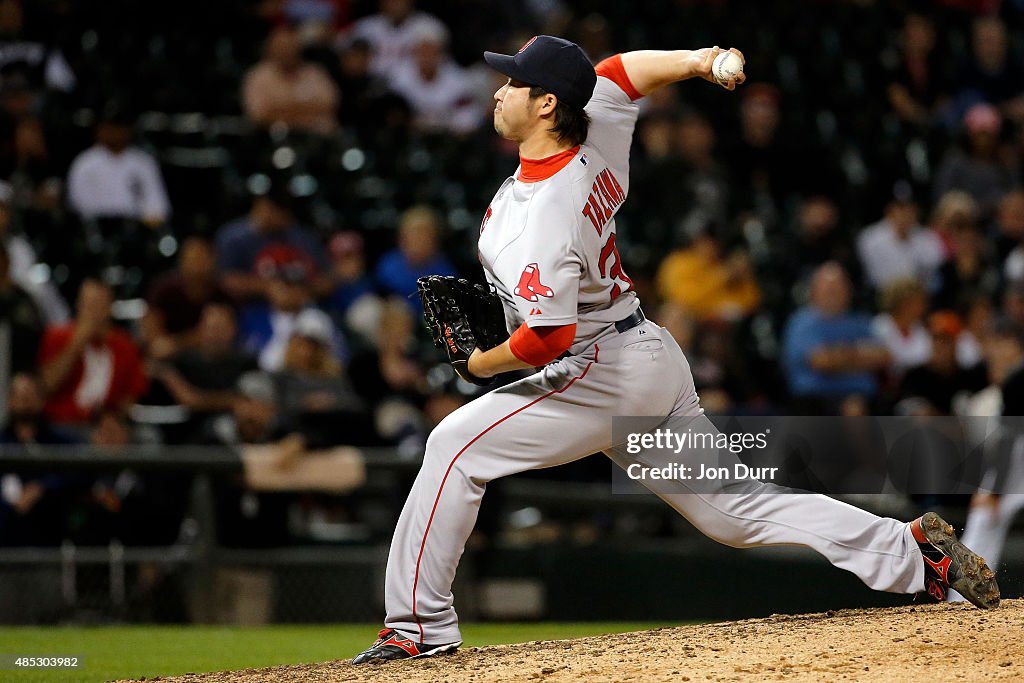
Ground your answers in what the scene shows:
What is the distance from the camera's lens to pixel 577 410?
14.2 feet

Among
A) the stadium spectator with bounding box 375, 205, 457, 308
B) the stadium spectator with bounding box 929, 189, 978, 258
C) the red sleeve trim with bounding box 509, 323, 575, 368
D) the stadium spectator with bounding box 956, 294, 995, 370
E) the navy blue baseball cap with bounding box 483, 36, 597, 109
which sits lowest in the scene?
the stadium spectator with bounding box 956, 294, 995, 370

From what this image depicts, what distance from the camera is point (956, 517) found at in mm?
7484

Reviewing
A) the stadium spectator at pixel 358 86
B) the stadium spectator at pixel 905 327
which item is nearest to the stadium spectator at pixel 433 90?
the stadium spectator at pixel 358 86

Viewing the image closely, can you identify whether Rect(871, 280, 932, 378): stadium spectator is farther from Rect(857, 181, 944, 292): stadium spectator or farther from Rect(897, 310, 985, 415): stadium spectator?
Rect(857, 181, 944, 292): stadium spectator

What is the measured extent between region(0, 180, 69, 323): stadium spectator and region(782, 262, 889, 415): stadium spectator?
455cm

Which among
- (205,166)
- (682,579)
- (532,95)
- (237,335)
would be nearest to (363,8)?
(205,166)

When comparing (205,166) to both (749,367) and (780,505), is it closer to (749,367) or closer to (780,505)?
(749,367)

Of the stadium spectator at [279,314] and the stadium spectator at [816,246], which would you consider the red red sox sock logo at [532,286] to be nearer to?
the stadium spectator at [279,314]

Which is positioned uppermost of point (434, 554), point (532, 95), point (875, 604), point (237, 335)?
point (532, 95)

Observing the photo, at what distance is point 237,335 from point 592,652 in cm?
490

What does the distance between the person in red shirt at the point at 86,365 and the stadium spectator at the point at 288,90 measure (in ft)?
8.71

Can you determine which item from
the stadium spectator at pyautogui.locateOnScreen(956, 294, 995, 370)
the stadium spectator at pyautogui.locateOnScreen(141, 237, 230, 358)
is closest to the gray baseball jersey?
the stadium spectator at pyautogui.locateOnScreen(141, 237, 230, 358)

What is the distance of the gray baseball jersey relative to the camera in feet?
13.8

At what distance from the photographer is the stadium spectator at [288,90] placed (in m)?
10.0
